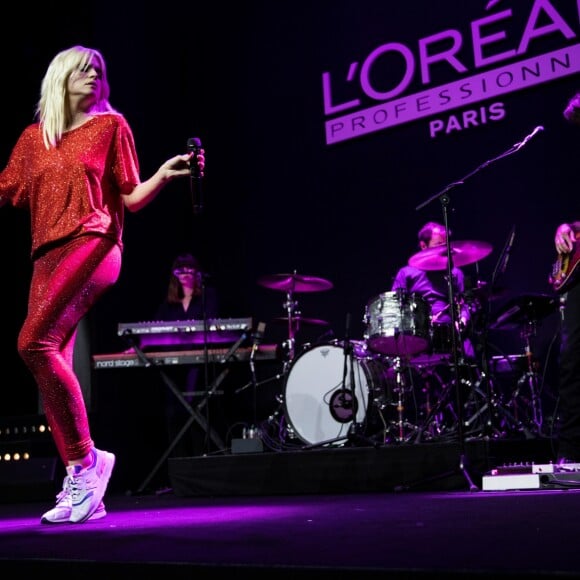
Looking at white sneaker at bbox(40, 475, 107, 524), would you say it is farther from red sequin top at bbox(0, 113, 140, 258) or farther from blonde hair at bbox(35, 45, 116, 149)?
blonde hair at bbox(35, 45, 116, 149)

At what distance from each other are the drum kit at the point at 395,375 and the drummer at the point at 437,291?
0.06 feet

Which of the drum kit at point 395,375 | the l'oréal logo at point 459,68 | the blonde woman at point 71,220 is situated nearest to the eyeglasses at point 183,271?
the drum kit at point 395,375

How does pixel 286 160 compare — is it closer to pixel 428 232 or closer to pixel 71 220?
pixel 428 232

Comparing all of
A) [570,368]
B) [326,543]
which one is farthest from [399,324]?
[326,543]

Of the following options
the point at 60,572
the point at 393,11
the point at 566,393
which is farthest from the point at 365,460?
the point at 393,11

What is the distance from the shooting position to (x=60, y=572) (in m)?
1.80

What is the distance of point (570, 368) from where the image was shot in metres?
4.27

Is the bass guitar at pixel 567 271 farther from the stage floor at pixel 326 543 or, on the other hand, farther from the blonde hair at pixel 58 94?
the blonde hair at pixel 58 94

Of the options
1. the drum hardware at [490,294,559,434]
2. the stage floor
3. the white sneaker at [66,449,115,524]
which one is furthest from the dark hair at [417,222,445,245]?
the white sneaker at [66,449,115,524]

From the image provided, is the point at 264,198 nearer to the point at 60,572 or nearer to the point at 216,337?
the point at 216,337

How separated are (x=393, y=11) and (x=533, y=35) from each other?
1.43m

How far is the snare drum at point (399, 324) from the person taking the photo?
5395mm

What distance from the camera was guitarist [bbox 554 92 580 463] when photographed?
4.16 m

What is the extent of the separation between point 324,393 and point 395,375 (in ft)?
1.93
